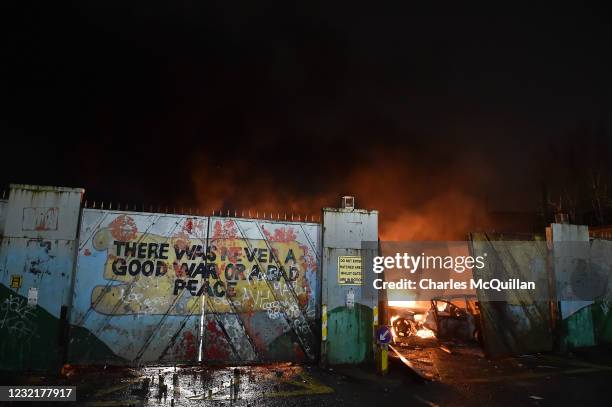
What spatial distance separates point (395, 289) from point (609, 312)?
737 cm

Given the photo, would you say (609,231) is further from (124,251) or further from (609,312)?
(124,251)

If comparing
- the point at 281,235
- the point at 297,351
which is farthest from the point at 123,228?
the point at 297,351

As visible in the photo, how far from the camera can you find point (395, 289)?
54.1 feet

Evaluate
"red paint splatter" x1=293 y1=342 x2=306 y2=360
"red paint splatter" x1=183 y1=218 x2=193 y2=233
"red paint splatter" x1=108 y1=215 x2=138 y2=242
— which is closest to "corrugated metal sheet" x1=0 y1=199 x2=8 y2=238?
"red paint splatter" x1=108 y1=215 x2=138 y2=242

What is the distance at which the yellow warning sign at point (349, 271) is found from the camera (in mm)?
8469

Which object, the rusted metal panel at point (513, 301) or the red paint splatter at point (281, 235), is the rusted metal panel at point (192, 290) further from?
the rusted metal panel at point (513, 301)

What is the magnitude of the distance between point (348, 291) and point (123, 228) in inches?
193

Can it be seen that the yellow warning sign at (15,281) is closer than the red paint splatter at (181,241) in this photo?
Yes

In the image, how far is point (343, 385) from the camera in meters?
6.79

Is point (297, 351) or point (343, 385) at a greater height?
point (297, 351)

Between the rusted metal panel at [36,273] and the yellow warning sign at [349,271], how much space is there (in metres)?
5.42

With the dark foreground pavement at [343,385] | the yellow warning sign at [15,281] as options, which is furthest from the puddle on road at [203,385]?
the yellow warning sign at [15,281]

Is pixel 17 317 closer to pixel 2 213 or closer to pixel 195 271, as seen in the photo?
pixel 2 213

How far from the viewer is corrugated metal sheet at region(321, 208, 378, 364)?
8.20 meters
